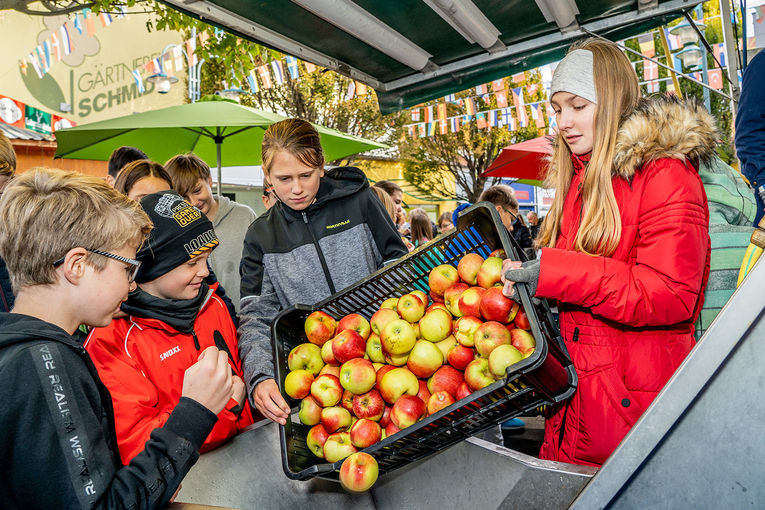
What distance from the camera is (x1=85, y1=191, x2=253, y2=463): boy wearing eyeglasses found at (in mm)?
1860

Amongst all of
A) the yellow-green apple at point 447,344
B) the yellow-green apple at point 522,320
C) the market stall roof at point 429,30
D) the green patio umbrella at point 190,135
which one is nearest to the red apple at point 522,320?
the yellow-green apple at point 522,320

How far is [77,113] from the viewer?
61.3 feet

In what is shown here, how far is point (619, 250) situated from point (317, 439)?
48.5 inches

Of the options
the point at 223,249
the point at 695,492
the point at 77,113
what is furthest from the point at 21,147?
the point at 695,492

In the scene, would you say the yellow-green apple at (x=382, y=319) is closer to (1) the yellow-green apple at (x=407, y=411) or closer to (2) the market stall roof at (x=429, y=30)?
(1) the yellow-green apple at (x=407, y=411)

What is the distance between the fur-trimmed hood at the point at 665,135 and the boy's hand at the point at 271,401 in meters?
1.40

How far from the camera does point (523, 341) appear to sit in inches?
69.3

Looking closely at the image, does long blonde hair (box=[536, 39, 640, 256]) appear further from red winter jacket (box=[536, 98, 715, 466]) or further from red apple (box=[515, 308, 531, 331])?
red apple (box=[515, 308, 531, 331])

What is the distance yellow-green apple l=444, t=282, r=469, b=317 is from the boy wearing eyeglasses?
2.69ft

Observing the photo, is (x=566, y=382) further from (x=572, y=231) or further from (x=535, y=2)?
(x=535, y=2)

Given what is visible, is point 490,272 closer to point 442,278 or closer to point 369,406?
point 442,278

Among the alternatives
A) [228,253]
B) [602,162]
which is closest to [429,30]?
[602,162]

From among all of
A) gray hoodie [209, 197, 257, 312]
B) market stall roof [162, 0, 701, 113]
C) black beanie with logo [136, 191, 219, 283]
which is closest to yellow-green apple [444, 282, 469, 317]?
black beanie with logo [136, 191, 219, 283]

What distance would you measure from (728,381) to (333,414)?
4.31ft
